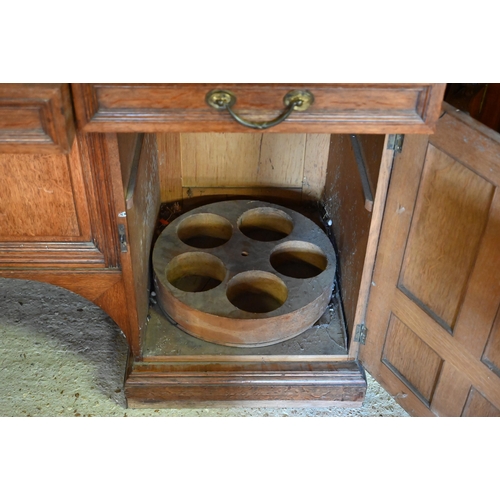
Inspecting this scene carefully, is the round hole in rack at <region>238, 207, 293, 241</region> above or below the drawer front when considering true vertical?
below

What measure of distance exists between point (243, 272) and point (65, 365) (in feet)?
1.64

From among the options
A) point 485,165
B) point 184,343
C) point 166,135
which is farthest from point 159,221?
point 485,165

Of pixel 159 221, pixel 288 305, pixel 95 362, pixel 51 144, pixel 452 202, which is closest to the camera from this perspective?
pixel 51 144

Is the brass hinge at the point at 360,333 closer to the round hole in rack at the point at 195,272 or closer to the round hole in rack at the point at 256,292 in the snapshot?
the round hole in rack at the point at 256,292

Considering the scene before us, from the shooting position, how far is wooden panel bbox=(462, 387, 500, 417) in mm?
1182

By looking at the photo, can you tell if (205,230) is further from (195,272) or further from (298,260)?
(298,260)

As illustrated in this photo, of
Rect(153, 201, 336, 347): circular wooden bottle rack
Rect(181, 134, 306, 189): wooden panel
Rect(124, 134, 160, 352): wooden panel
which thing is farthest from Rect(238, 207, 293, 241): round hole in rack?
Rect(124, 134, 160, 352): wooden panel

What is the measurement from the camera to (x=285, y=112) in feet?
3.04

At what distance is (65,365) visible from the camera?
156 cm

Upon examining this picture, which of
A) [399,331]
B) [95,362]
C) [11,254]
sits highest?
[11,254]

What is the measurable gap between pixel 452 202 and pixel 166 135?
0.83m

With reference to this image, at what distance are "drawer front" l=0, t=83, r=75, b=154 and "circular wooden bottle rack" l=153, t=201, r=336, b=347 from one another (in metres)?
0.61

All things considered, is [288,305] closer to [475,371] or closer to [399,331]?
[399,331]

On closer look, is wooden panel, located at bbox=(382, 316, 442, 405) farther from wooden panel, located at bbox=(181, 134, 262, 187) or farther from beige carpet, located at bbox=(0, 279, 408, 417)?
wooden panel, located at bbox=(181, 134, 262, 187)
